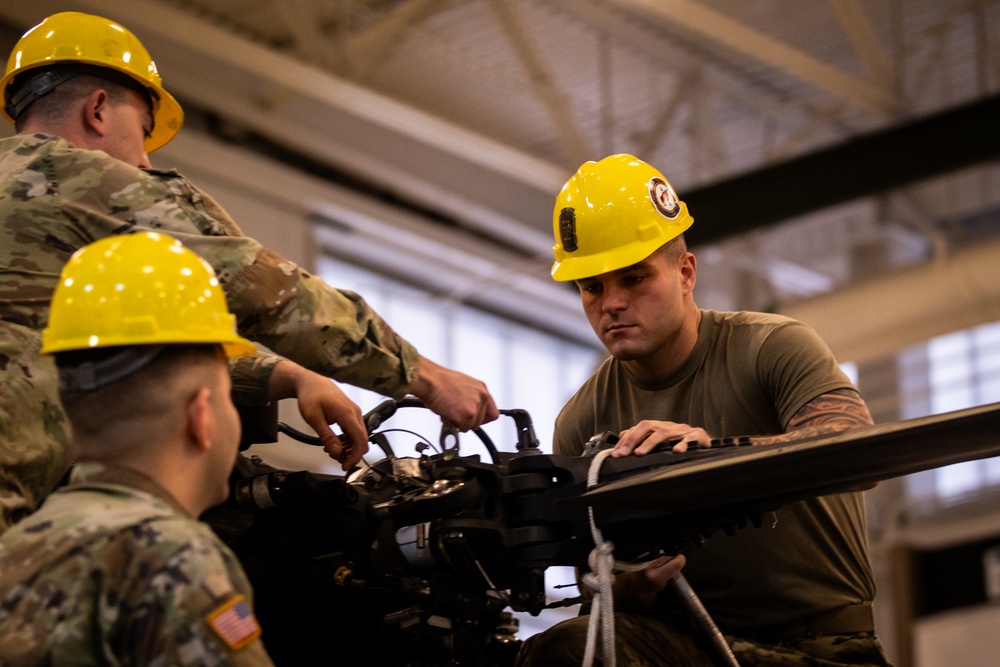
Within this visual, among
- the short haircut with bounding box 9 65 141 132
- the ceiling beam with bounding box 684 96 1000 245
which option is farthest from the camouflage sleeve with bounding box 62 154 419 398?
the ceiling beam with bounding box 684 96 1000 245

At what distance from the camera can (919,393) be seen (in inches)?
481

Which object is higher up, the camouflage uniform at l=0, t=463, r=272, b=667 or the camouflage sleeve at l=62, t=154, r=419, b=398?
the camouflage sleeve at l=62, t=154, r=419, b=398

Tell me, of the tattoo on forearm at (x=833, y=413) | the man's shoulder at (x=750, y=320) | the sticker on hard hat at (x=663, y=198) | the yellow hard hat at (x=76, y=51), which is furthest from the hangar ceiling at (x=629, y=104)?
the tattoo on forearm at (x=833, y=413)

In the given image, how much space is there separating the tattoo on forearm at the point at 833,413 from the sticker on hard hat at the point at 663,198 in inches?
28.5

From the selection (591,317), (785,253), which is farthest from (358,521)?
(785,253)

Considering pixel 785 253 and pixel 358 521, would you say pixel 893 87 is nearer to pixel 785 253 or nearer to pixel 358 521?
pixel 785 253

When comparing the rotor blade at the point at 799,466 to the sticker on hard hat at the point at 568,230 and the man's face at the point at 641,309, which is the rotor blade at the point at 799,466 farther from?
the sticker on hard hat at the point at 568,230

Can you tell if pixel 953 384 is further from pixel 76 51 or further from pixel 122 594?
pixel 122 594

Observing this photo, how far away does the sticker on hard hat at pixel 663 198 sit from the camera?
3730 mm

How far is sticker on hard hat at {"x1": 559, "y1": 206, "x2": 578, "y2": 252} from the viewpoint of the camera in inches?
146

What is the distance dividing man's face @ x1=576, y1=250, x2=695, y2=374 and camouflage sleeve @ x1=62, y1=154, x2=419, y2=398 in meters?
0.70

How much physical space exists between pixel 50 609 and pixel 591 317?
202 centimetres

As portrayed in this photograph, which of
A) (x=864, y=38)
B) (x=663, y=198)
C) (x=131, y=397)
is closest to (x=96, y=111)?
(x=131, y=397)

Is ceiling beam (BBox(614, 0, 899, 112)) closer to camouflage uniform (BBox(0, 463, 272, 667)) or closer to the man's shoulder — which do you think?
the man's shoulder
